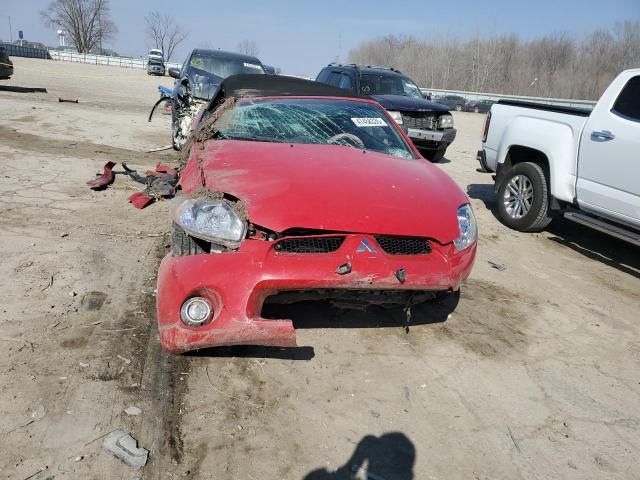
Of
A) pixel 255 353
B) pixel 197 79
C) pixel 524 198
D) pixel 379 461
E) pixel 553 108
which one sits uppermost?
pixel 197 79

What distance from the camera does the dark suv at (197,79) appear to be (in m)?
8.71

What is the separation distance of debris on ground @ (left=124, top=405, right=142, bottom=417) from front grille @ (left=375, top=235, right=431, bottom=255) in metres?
1.52

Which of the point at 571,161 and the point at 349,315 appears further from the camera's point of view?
the point at 571,161

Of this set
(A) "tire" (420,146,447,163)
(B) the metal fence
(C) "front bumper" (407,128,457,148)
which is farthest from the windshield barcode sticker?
(B) the metal fence

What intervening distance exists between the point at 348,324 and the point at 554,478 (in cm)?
156

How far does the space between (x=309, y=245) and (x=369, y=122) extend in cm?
192

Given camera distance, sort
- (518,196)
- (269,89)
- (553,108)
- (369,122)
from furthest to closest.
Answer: (518,196) < (553,108) < (269,89) < (369,122)

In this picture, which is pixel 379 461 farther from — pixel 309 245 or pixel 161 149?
pixel 161 149

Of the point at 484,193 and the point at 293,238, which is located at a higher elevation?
the point at 293,238

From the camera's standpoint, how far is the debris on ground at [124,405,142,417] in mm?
2455

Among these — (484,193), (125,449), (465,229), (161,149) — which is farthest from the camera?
(161,149)

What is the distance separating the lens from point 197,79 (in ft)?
31.0

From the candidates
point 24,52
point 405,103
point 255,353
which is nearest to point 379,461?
point 255,353

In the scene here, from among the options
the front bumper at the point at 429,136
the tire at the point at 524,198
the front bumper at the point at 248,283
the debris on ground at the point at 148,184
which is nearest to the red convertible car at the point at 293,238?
the front bumper at the point at 248,283
